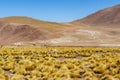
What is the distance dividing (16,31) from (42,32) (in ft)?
64.6

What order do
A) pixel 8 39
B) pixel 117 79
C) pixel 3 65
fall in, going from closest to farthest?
pixel 117 79, pixel 3 65, pixel 8 39

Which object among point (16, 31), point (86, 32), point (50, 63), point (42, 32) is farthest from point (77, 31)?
point (50, 63)

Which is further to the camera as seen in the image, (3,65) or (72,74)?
(3,65)

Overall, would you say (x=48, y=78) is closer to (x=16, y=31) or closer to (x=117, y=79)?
(x=117, y=79)

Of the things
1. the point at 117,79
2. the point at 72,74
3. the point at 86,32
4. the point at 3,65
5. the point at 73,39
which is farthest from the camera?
the point at 86,32

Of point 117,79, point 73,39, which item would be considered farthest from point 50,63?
point 73,39

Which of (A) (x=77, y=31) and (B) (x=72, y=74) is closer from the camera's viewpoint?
(B) (x=72, y=74)

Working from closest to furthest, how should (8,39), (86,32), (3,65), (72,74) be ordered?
(72,74)
(3,65)
(86,32)
(8,39)

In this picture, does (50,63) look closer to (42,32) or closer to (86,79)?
(86,79)

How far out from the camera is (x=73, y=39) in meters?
108

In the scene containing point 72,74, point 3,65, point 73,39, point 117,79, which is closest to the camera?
point 117,79

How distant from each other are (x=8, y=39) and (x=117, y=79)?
394 ft

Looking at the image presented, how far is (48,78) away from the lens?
17453 mm

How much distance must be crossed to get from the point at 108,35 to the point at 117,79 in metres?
106
